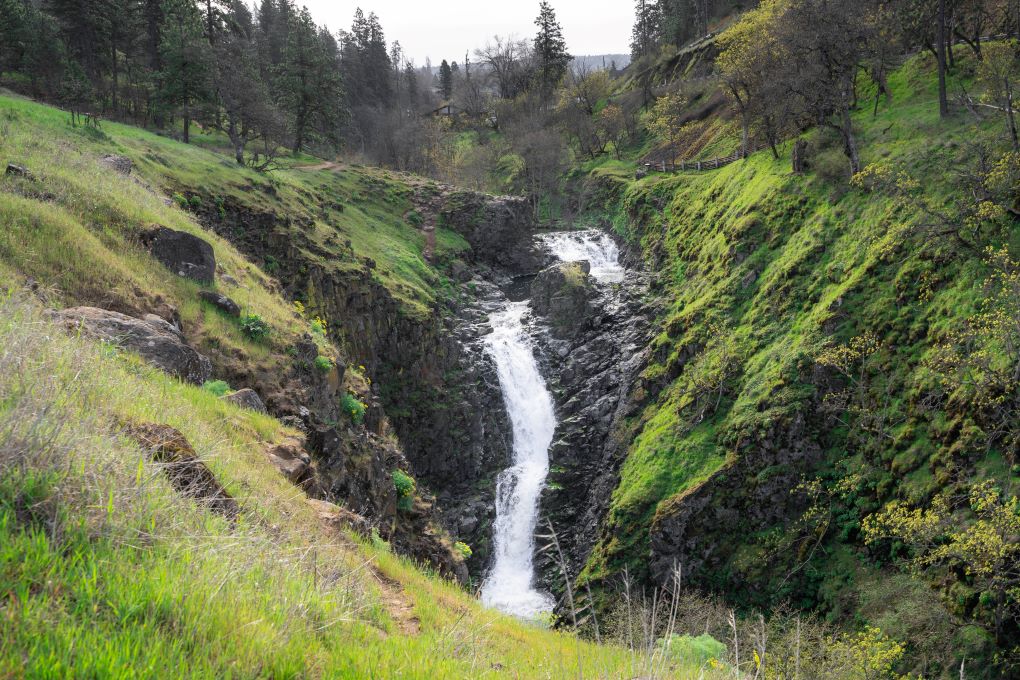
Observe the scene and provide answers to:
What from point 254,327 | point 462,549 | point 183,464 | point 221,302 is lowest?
point 462,549

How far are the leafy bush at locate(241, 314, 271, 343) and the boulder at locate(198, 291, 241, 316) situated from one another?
0.89 ft

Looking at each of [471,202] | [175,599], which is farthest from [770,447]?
[471,202]

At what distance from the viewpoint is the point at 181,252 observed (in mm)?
12258

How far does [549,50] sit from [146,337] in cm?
8858

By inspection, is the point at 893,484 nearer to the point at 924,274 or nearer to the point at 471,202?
the point at 924,274

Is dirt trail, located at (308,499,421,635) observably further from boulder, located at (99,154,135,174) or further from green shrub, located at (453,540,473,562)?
boulder, located at (99,154,135,174)

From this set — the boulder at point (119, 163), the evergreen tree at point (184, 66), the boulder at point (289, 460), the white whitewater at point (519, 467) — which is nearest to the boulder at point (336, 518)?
the boulder at point (289, 460)

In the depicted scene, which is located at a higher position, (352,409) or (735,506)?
(352,409)

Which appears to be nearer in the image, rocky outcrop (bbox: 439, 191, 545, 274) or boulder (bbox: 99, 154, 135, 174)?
boulder (bbox: 99, 154, 135, 174)

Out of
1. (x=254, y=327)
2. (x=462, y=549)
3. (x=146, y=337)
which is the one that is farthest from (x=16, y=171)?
(x=462, y=549)

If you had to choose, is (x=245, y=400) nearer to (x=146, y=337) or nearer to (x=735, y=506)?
(x=146, y=337)

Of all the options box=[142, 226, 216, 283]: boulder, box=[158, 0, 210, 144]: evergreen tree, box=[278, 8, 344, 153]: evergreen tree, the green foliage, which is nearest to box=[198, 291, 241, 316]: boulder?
box=[142, 226, 216, 283]: boulder

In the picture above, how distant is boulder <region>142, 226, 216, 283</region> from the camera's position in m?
12.0

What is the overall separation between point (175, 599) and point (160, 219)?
45.0ft
